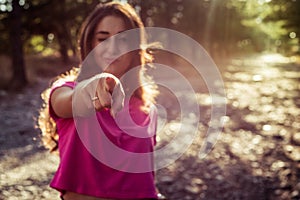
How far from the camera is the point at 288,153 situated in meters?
6.78

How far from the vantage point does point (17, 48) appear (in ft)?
51.5

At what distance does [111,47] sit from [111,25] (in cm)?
14

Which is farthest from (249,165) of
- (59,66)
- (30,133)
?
(59,66)

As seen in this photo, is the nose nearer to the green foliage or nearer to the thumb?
the thumb

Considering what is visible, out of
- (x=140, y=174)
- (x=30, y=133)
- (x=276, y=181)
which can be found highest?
(x=140, y=174)

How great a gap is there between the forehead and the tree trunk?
14.4 m

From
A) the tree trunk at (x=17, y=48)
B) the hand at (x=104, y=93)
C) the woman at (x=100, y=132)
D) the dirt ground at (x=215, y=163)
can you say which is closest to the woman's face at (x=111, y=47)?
the woman at (x=100, y=132)

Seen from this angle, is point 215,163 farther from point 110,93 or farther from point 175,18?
point 175,18

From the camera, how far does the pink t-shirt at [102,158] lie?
149 cm

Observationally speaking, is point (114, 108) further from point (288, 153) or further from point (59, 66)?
point (59, 66)

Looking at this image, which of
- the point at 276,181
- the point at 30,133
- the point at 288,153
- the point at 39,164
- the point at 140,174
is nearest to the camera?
the point at 140,174

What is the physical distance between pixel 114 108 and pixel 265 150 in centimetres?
647

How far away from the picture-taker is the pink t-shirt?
1493 millimetres

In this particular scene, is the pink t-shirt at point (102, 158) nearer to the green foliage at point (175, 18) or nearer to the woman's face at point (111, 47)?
the woman's face at point (111, 47)
